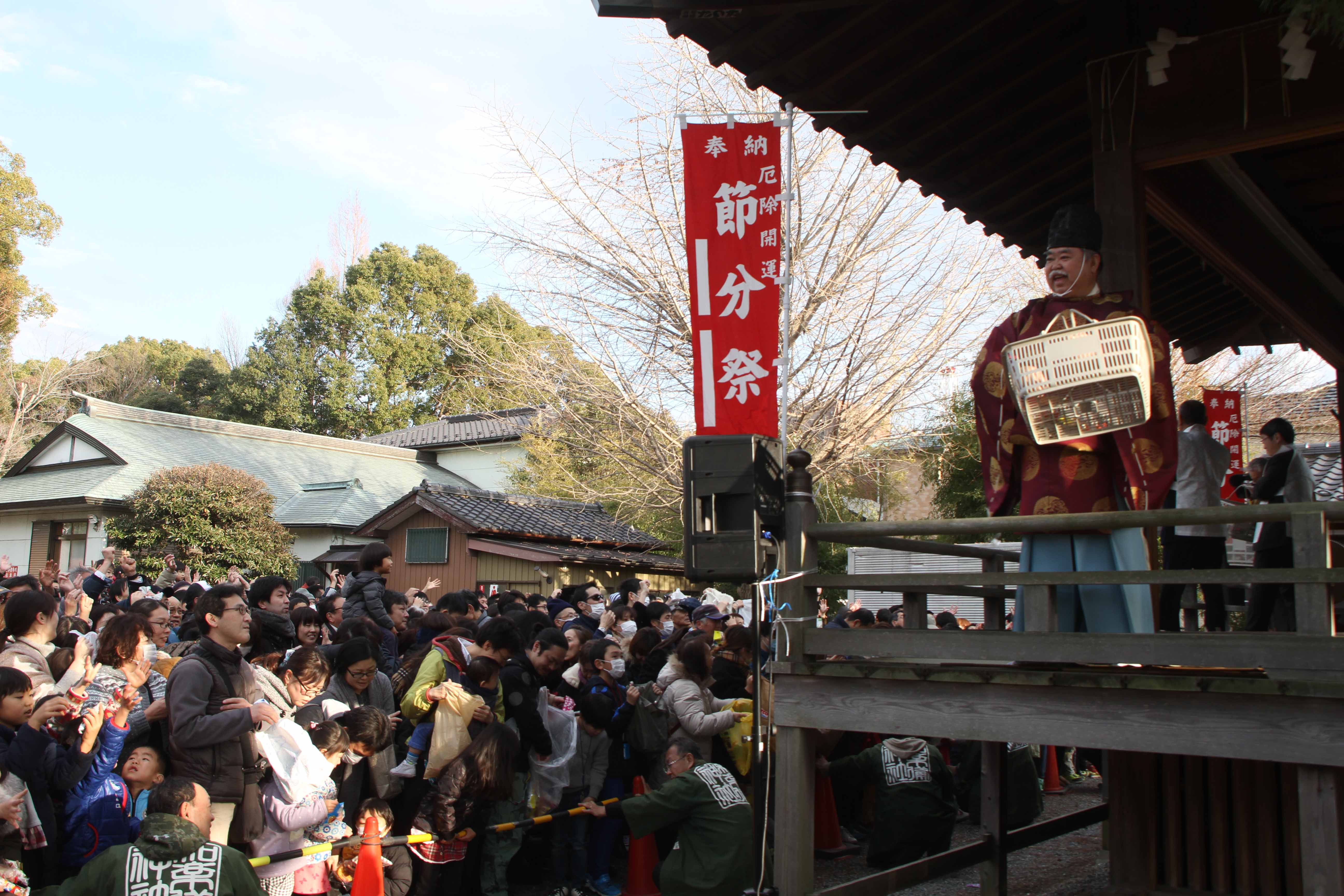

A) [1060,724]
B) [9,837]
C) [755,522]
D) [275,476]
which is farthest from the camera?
[275,476]

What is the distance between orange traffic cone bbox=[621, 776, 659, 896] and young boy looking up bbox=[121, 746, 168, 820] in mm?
2923

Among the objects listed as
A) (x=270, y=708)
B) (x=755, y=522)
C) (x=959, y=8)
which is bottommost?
(x=270, y=708)

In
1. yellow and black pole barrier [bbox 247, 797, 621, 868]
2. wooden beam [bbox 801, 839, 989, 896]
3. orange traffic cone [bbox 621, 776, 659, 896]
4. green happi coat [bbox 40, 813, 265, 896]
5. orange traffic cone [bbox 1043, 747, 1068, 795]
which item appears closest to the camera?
green happi coat [bbox 40, 813, 265, 896]

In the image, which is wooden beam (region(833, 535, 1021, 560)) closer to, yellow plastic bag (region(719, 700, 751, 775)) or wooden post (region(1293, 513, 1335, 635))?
wooden post (region(1293, 513, 1335, 635))

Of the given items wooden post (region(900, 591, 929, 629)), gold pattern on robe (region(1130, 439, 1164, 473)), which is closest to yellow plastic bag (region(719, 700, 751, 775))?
wooden post (region(900, 591, 929, 629))

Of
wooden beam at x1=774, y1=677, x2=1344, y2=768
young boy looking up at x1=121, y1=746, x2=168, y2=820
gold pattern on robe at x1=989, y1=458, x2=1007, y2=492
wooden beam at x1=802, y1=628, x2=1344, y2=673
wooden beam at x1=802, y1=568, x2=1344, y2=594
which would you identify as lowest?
young boy looking up at x1=121, y1=746, x2=168, y2=820

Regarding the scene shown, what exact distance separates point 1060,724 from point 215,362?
40088 millimetres

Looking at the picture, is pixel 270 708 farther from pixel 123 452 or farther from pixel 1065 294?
pixel 123 452

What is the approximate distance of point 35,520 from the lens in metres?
26.0

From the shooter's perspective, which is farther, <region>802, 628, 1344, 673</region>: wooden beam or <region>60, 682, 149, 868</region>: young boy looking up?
<region>60, 682, 149, 868</region>: young boy looking up

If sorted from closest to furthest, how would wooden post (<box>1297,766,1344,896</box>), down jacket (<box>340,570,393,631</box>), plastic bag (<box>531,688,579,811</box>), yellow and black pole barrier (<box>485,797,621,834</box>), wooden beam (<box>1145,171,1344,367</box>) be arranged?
wooden post (<box>1297,766,1344,896</box>)
wooden beam (<box>1145,171,1344,367</box>)
yellow and black pole barrier (<box>485,797,621,834</box>)
plastic bag (<box>531,688,579,811</box>)
down jacket (<box>340,570,393,631</box>)

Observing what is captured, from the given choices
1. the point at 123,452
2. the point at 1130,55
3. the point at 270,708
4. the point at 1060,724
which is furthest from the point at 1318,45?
the point at 123,452

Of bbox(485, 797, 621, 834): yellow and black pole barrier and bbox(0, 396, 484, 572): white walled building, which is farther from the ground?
bbox(0, 396, 484, 572): white walled building

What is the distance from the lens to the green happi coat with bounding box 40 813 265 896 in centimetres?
370
